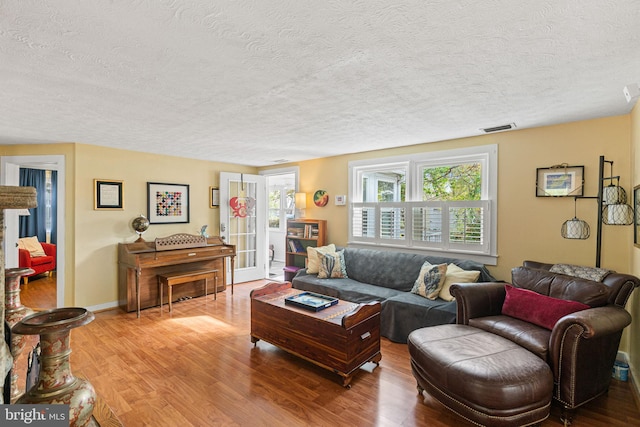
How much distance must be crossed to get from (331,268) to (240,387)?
2.09 meters

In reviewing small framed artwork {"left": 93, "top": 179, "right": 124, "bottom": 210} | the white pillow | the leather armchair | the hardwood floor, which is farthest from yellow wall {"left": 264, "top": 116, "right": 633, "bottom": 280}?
the white pillow

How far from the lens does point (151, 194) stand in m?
4.69

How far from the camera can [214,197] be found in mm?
5492

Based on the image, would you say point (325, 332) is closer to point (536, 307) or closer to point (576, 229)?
point (536, 307)

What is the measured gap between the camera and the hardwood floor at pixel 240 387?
208 centimetres

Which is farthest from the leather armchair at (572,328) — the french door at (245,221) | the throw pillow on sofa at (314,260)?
the french door at (245,221)

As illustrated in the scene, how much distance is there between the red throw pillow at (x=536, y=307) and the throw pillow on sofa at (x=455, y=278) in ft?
1.68

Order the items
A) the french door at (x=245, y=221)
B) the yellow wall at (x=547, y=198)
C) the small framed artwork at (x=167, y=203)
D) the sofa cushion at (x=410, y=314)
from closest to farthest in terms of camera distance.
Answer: the yellow wall at (x=547, y=198), the sofa cushion at (x=410, y=314), the small framed artwork at (x=167, y=203), the french door at (x=245, y=221)

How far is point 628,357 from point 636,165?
1.63 metres

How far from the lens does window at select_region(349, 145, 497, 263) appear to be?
3.65 metres

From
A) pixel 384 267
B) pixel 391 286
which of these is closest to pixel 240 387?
pixel 391 286

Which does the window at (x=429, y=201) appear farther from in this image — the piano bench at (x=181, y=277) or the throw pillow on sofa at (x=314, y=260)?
the piano bench at (x=181, y=277)

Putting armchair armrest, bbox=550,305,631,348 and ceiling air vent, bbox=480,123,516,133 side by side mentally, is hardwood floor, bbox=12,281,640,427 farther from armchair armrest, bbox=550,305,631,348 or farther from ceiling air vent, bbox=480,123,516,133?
ceiling air vent, bbox=480,123,516,133

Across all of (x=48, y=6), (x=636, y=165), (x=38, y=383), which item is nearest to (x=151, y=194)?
(x=48, y=6)
